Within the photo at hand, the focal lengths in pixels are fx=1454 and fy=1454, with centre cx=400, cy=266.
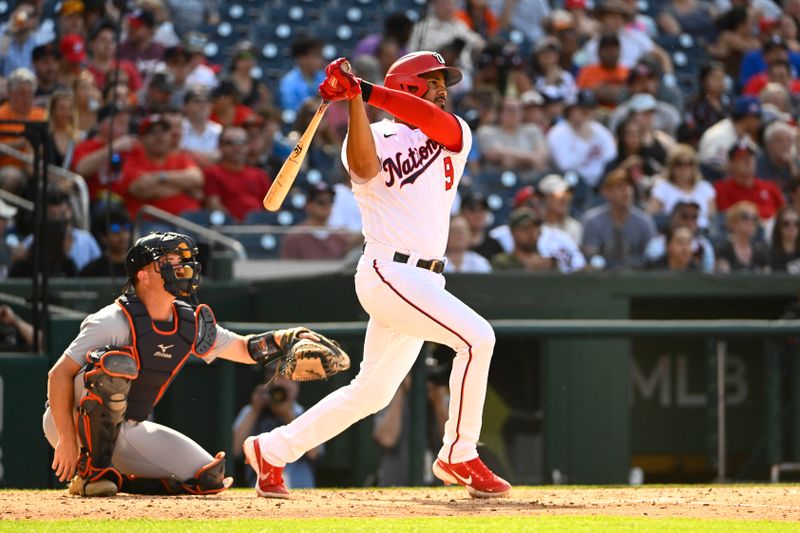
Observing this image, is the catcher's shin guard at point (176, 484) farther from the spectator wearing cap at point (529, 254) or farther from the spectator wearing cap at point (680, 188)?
the spectator wearing cap at point (680, 188)

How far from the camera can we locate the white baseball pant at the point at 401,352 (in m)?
5.20

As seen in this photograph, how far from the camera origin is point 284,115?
11.6 meters

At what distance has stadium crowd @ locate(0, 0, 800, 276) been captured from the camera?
9.46 metres

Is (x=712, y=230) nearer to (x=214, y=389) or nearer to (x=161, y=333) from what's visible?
(x=214, y=389)

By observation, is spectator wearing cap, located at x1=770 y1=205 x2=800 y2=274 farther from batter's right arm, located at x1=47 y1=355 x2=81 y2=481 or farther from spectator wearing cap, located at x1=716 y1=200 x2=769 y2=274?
batter's right arm, located at x1=47 y1=355 x2=81 y2=481

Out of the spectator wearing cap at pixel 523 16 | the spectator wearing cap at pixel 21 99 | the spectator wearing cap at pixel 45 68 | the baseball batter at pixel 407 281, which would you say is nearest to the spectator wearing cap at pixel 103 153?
the spectator wearing cap at pixel 21 99

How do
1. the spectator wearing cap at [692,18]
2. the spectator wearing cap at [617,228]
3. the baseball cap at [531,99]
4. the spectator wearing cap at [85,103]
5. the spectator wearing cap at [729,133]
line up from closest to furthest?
the spectator wearing cap at [617,228], the spectator wearing cap at [85,103], the baseball cap at [531,99], the spectator wearing cap at [729,133], the spectator wearing cap at [692,18]

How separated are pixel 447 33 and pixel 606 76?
4.86ft

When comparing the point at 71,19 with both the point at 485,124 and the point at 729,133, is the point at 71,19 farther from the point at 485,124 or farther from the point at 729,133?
the point at 729,133

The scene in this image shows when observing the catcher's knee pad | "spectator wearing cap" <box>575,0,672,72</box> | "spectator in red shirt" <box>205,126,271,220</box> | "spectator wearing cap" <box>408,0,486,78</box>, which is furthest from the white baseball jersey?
"spectator wearing cap" <box>575,0,672,72</box>

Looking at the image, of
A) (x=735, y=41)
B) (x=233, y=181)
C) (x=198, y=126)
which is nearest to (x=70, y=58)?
(x=198, y=126)

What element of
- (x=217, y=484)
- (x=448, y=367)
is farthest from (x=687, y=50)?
(x=217, y=484)

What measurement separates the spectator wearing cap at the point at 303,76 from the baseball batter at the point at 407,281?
20.9 feet

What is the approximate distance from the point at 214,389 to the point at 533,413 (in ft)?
6.71
